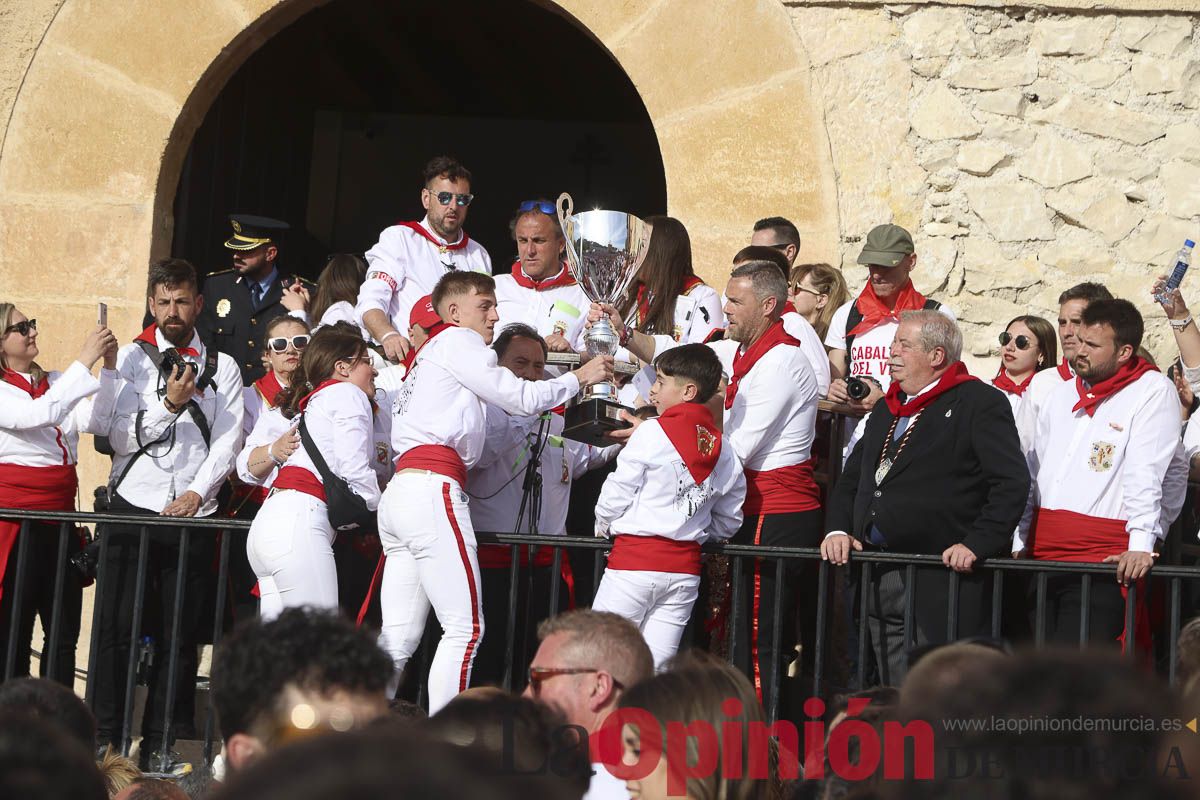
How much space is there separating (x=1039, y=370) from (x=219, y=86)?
454 centimetres

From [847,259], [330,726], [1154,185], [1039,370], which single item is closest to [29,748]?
[330,726]

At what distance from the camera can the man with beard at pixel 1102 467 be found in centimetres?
491

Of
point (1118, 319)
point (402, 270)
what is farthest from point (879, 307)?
point (402, 270)

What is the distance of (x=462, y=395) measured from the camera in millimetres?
5133

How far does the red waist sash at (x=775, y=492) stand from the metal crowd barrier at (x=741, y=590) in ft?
0.69

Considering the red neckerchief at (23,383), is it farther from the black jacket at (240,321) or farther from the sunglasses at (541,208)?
the sunglasses at (541,208)

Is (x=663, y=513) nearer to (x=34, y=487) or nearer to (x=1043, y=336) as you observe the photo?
(x=1043, y=336)

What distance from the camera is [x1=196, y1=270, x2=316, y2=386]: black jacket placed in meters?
6.94

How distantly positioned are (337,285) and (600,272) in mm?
1840

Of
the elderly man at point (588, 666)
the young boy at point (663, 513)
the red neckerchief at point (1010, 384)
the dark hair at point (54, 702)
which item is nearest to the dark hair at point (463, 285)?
the young boy at point (663, 513)

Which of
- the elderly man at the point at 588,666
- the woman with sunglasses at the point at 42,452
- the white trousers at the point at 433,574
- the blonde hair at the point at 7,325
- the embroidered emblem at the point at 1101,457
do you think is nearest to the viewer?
the elderly man at the point at 588,666

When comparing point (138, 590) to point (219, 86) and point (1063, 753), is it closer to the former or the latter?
point (219, 86)

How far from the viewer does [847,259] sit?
682 cm

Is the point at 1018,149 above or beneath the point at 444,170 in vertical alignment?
above
